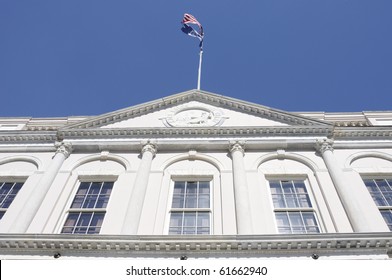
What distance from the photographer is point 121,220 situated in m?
13.0

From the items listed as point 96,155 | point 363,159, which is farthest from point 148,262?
point 363,159

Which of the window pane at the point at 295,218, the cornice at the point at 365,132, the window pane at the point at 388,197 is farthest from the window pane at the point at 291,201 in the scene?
the cornice at the point at 365,132

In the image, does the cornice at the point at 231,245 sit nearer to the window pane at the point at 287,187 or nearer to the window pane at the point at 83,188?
the window pane at the point at 287,187

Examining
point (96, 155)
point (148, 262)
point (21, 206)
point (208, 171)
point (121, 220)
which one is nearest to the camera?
point (148, 262)

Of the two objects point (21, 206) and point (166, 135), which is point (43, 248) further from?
point (166, 135)

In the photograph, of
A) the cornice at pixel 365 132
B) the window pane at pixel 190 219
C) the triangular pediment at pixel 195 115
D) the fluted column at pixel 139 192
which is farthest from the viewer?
the triangular pediment at pixel 195 115

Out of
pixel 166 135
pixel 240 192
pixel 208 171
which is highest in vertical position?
pixel 166 135

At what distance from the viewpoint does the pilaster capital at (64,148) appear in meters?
16.6

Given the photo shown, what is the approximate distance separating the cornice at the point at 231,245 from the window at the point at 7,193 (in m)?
4.40

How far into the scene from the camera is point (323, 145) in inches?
642

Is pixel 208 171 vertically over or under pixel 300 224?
over

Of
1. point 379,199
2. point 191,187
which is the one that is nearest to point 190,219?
point 191,187

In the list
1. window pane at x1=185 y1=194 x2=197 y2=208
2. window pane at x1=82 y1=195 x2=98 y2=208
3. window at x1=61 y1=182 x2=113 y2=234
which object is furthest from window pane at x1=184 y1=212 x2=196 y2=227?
window pane at x1=82 y1=195 x2=98 y2=208

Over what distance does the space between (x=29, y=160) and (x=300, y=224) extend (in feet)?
37.6
